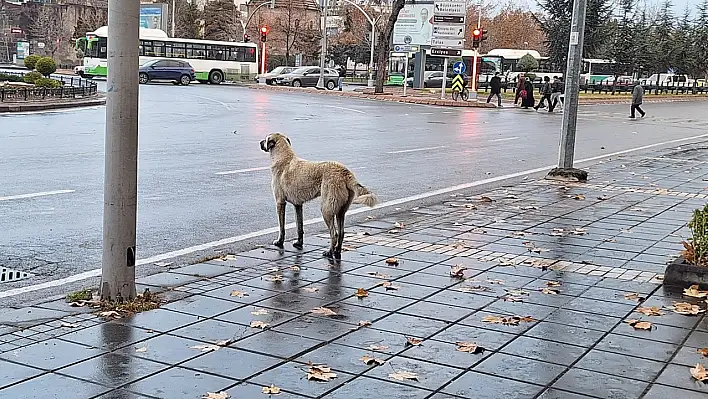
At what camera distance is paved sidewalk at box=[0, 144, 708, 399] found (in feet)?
15.7

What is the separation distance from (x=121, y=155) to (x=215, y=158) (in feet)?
33.6

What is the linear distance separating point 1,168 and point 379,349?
9.90 metres

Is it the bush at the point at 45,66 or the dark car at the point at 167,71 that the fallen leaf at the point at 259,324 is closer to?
the bush at the point at 45,66

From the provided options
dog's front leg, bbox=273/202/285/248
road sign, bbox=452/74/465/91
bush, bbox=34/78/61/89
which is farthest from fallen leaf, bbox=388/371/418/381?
road sign, bbox=452/74/465/91

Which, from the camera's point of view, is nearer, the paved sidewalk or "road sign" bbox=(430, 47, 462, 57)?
the paved sidewalk

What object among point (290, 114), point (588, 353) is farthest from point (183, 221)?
point (290, 114)

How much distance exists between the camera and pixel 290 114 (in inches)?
1204

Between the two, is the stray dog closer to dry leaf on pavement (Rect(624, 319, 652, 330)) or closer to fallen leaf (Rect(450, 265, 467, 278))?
fallen leaf (Rect(450, 265, 467, 278))

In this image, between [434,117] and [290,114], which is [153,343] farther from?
[434,117]

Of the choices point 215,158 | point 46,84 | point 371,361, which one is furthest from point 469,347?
point 46,84

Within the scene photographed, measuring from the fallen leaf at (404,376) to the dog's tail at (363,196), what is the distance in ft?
9.34

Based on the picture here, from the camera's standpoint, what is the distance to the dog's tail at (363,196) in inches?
303

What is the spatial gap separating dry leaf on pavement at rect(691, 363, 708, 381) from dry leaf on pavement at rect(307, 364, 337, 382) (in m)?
1.98

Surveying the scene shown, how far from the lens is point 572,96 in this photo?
14539 mm
